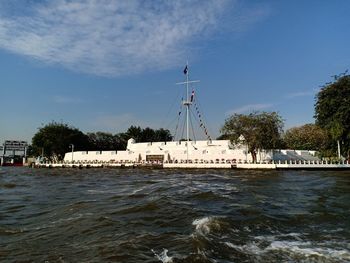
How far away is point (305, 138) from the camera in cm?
7525

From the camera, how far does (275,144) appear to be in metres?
56.2

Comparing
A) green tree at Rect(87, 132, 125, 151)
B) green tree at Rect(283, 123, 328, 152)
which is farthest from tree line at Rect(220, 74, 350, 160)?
green tree at Rect(87, 132, 125, 151)

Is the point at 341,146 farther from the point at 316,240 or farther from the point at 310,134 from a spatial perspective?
the point at 316,240

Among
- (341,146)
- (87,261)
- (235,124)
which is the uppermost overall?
(235,124)

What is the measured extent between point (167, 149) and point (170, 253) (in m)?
63.8

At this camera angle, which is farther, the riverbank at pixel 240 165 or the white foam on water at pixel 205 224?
the riverbank at pixel 240 165

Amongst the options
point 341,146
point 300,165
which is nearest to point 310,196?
point 300,165

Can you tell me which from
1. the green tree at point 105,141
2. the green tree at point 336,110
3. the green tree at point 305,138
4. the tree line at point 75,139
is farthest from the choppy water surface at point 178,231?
the green tree at point 105,141

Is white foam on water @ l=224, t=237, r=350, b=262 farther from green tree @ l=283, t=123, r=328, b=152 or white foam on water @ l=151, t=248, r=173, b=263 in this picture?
green tree @ l=283, t=123, r=328, b=152

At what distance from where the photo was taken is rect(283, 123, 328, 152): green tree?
242ft

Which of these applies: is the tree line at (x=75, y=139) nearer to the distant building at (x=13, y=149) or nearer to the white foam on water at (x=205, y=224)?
the distant building at (x=13, y=149)

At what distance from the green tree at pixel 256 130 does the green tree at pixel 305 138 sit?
64.4 ft

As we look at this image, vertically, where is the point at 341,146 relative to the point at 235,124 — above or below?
below

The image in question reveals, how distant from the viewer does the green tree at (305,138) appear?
73625mm
